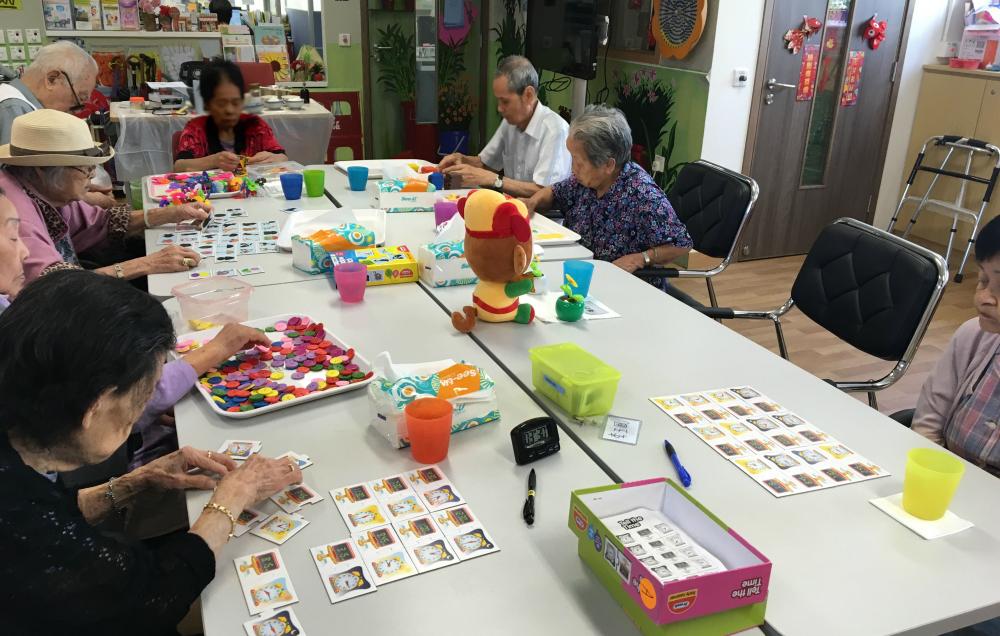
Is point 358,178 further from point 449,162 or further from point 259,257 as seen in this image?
point 259,257

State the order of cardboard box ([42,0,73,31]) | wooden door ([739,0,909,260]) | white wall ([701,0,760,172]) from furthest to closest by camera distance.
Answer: cardboard box ([42,0,73,31])
wooden door ([739,0,909,260])
white wall ([701,0,760,172])

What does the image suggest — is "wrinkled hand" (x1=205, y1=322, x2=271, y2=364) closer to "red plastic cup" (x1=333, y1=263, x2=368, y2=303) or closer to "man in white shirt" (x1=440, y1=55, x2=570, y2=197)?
"red plastic cup" (x1=333, y1=263, x2=368, y2=303)

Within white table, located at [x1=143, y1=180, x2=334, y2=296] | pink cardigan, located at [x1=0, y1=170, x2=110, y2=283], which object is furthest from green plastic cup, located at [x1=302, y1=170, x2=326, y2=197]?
pink cardigan, located at [x1=0, y1=170, x2=110, y2=283]

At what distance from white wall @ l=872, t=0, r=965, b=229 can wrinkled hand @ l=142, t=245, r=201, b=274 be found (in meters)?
4.68

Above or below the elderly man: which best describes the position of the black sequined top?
below

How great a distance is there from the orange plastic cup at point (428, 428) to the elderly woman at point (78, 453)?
35cm

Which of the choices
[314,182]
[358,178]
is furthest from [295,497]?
[358,178]

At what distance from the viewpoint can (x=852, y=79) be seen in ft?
15.7

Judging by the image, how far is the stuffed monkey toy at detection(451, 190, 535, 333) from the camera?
185cm

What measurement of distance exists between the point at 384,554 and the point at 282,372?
0.64m

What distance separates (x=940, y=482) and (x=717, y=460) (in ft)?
1.19

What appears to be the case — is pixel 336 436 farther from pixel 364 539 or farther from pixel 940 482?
pixel 940 482

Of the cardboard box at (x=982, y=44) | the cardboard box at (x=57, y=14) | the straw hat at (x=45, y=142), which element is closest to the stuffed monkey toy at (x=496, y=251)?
the straw hat at (x=45, y=142)

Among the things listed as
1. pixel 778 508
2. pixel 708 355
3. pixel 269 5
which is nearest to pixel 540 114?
pixel 708 355
